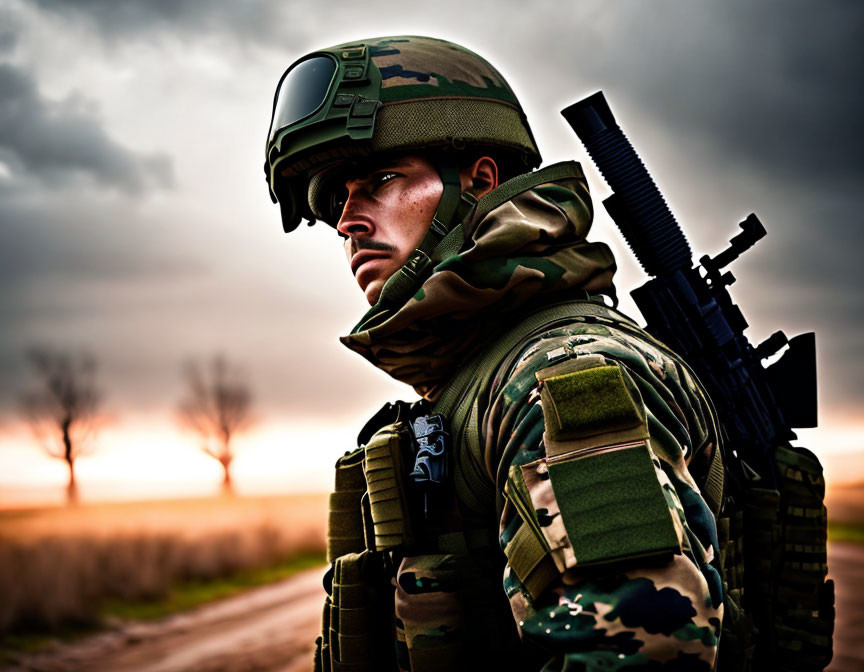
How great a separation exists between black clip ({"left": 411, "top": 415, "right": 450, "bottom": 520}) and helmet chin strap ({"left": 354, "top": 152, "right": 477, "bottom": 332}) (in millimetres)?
475

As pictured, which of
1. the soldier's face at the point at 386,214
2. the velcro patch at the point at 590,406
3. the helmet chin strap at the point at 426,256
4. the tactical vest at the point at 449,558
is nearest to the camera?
the velcro patch at the point at 590,406

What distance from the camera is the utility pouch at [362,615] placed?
7.98 ft

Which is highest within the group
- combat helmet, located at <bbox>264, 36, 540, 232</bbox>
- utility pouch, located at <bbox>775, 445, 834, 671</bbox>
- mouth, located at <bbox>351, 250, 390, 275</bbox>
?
combat helmet, located at <bbox>264, 36, 540, 232</bbox>

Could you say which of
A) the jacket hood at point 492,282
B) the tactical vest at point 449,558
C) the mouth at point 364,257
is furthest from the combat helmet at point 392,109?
the tactical vest at point 449,558

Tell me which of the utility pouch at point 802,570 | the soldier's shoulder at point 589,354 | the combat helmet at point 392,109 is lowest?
the utility pouch at point 802,570

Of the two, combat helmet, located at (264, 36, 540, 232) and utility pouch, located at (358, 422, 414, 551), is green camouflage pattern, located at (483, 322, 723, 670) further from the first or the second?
combat helmet, located at (264, 36, 540, 232)

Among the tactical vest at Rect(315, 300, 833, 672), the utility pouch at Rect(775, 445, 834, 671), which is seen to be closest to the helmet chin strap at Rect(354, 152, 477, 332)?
the tactical vest at Rect(315, 300, 833, 672)

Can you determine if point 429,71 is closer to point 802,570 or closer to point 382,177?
point 382,177

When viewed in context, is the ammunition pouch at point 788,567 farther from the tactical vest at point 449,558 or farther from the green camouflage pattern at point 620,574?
the green camouflage pattern at point 620,574

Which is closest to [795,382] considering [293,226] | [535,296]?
[535,296]

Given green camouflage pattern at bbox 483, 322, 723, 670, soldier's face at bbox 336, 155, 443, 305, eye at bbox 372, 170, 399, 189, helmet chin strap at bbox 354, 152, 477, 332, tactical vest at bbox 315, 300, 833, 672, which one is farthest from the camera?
eye at bbox 372, 170, 399, 189

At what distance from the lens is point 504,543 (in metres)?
1.66

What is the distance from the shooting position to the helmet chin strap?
2422mm

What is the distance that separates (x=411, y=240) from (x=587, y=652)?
156 centimetres
